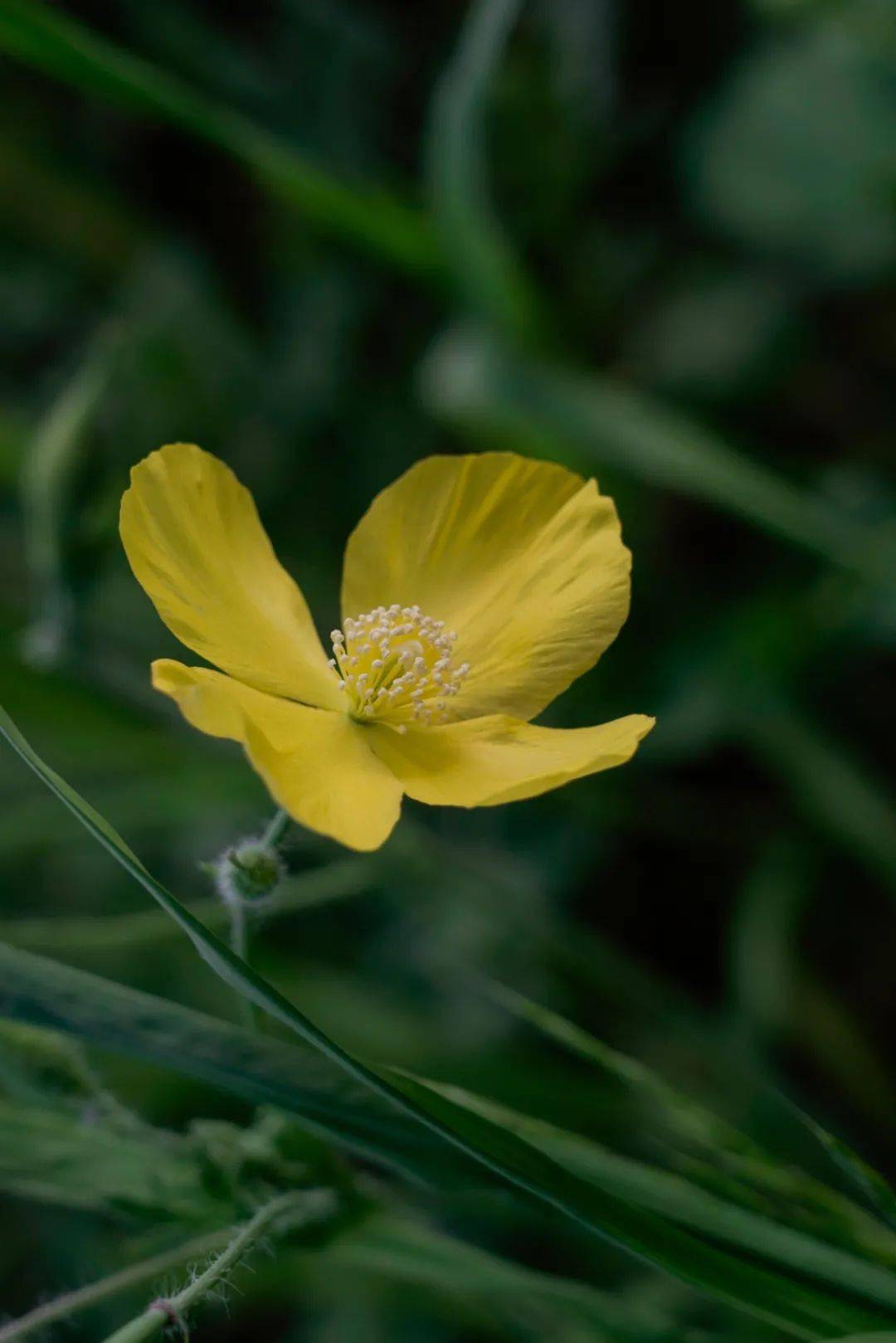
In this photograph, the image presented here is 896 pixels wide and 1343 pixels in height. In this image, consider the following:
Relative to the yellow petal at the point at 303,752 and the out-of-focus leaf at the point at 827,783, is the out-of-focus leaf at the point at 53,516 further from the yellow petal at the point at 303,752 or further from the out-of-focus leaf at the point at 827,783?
the out-of-focus leaf at the point at 827,783

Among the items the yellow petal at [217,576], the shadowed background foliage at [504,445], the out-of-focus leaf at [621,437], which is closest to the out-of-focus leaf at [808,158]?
the shadowed background foliage at [504,445]

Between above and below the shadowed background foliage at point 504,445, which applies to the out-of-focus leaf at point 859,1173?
below

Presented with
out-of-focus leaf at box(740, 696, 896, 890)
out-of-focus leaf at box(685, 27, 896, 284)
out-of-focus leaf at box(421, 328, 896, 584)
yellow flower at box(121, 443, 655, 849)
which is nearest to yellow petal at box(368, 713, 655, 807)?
yellow flower at box(121, 443, 655, 849)

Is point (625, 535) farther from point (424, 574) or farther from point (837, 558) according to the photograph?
point (424, 574)

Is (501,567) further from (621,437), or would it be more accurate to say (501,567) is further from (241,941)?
(621,437)

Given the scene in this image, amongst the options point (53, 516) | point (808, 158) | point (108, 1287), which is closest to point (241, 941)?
point (108, 1287)

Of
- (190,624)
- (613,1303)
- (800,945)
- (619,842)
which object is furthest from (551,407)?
(613,1303)

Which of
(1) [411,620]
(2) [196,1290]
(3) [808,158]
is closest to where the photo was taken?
(2) [196,1290]
